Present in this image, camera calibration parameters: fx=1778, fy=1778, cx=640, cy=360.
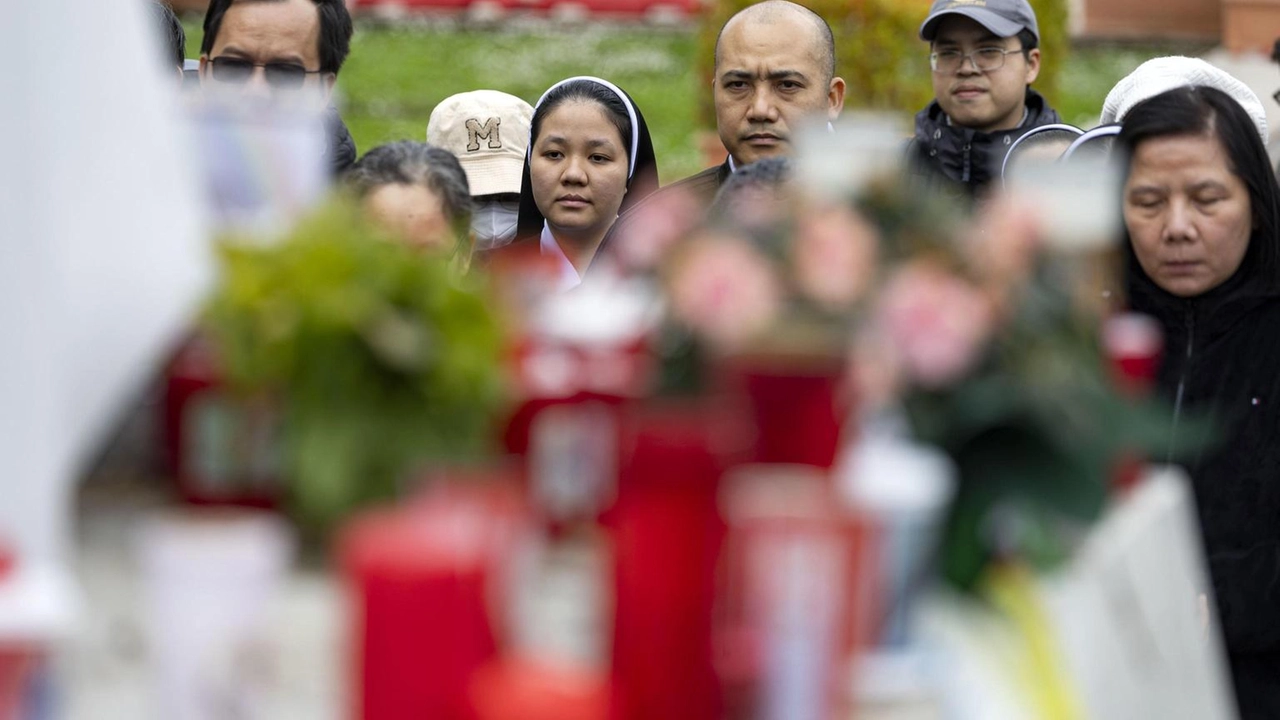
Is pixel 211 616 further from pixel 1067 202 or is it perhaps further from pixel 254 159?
pixel 1067 202

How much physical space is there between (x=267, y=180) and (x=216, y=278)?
0.86 feet

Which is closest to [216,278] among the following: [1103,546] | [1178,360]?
[1103,546]

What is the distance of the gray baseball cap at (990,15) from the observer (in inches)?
195

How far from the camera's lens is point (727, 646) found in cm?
144

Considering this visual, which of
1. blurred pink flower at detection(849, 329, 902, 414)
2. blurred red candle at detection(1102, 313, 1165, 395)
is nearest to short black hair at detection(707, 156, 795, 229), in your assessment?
blurred red candle at detection(1102, 313, 1165, 395)

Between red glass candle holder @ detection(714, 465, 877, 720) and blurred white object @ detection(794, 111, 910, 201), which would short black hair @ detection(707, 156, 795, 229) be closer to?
blurred white object @ detection(794, 111, 910, 201)

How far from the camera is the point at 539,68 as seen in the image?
515 inches

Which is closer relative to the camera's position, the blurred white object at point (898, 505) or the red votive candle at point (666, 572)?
the red votive candle at point (666, 572)

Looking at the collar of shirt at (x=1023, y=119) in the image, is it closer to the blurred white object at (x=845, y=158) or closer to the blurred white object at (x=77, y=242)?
the blurred white object at (x=845, y=158)

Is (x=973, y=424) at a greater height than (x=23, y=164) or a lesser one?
lesser

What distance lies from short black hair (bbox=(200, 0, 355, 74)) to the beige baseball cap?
67cm

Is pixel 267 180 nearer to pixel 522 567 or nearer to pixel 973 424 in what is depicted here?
pixel 522 567

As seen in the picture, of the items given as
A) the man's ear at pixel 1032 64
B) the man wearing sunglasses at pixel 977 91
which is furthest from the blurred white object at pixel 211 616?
the man's ear at pixel 1032 64

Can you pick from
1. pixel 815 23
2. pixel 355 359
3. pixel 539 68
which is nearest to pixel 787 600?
pixel 355 359
